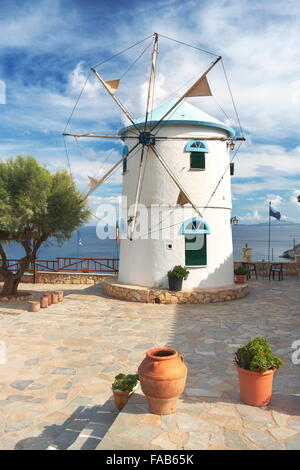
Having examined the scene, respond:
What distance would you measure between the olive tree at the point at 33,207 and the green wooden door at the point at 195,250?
5.15m

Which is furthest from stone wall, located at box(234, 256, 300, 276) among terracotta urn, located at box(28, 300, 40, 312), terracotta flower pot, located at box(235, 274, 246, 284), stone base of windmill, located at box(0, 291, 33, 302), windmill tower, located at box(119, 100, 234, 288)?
terracotta urn, located at box(28, 300, 40, 312)

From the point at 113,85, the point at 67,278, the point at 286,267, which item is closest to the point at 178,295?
the point at 67,278

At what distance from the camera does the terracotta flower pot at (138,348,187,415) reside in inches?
189

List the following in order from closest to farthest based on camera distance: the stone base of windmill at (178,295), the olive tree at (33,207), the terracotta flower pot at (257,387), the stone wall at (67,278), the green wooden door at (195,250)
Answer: the terracotta flower pot at (257,387) → the olive tree at (33,207) → the stone base of windmill at (178,295) → the green wooden door at (195,250) → the stone wall at (67,278)

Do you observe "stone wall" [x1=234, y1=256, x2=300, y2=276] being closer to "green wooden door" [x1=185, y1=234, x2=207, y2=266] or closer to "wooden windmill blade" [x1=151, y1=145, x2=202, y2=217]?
"green wooden door" [x1=185, y1=234, x2=207, y2=266]

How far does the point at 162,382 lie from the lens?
15.8ft

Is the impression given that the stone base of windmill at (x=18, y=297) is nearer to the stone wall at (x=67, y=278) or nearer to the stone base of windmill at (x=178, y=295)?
the stone wall at (x=67, y=278)

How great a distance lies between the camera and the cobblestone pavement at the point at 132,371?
14.9 ft

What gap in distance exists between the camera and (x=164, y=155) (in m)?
15.0

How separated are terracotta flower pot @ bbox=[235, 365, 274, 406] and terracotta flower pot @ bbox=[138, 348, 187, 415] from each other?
41.9 inches

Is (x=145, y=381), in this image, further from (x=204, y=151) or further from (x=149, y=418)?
(x=204, y=151)

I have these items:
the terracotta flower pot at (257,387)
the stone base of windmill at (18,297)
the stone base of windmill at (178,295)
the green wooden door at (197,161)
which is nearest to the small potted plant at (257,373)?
the terracotta flower pot at (257,387)

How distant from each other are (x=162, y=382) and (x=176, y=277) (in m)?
9.71

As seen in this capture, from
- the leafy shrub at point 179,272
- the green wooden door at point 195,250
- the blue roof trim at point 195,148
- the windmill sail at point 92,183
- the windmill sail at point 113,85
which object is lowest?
the leafy shrub at point 179,272
